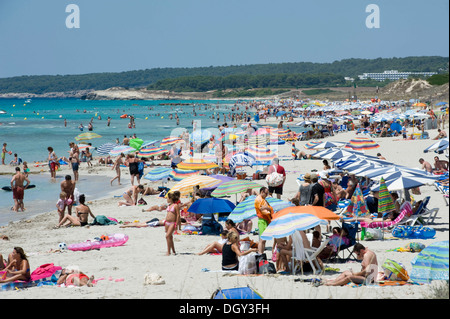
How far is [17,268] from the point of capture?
7.70 meters

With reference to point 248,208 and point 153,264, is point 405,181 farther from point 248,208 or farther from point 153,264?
point 153,264

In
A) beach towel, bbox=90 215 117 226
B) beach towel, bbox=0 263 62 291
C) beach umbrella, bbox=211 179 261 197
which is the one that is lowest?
beach towel, bbox=90 215 117 226

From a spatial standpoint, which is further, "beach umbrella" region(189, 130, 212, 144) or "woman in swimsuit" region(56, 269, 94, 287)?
"beach umbrella" region(189, 130, 212, 144)

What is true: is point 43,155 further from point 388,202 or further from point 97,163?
point 388,202

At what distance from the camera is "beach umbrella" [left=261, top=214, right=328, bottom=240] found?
23.3ft

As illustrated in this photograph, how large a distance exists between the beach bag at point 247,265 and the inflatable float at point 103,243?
3499 mm

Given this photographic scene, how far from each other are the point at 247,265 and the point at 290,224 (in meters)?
0.88

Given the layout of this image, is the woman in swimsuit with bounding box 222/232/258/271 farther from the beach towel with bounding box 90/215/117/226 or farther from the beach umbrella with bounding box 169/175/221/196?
the beach towel with bounding box 90/215/117/226

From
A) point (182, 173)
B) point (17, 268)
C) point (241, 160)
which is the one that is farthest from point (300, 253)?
point (241, 160)

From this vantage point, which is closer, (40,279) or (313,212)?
(313,212)

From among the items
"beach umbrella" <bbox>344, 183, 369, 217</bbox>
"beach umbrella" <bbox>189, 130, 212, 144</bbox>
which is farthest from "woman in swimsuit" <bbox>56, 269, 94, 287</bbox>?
"beach umbrella" <bbox>189, 130, 212, 144</bbox>

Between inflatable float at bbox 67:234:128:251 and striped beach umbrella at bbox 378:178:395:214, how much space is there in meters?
4.79

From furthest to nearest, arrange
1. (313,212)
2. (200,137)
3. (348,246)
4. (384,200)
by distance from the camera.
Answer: (200,137) < (384,200) < (348,246) < (313,212)
